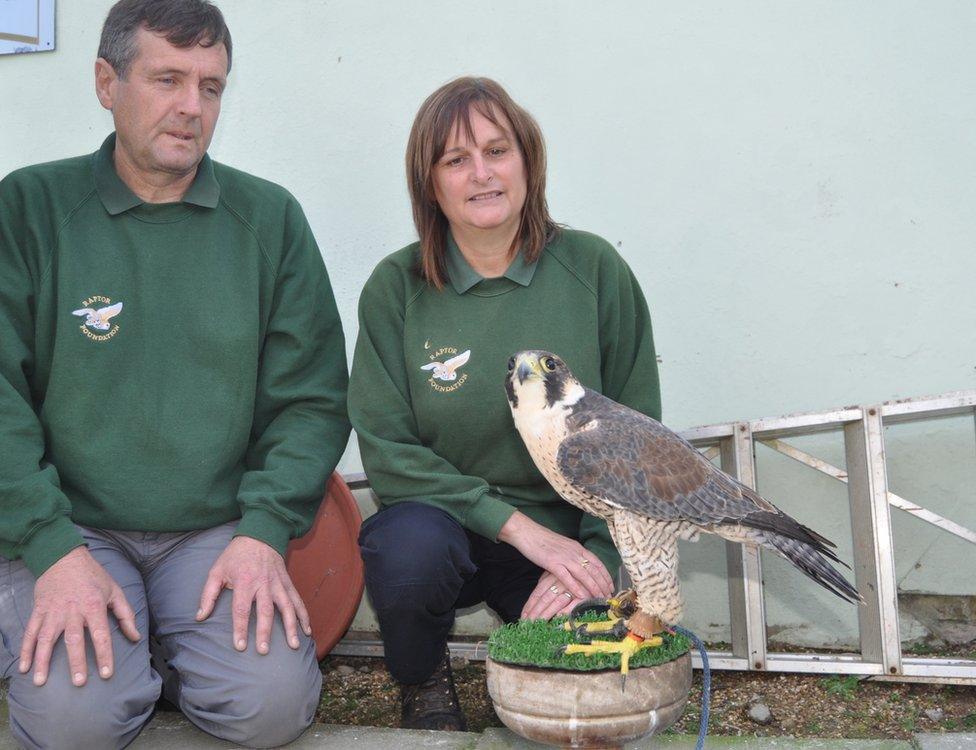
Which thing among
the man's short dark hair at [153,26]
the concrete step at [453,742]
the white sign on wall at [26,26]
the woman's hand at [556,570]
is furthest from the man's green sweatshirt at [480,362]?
the white sign on wall at [26,26]

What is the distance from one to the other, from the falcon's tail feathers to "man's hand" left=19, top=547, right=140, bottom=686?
1466mm

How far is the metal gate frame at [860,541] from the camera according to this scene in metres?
2.76

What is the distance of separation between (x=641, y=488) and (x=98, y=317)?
1.41 m

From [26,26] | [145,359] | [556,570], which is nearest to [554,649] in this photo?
[556,570]

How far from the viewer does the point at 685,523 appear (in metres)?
2.14

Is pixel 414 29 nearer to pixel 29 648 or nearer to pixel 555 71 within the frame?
pixel 555 71

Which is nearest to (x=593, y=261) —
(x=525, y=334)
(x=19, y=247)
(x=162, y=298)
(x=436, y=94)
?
(x=525, y=334)

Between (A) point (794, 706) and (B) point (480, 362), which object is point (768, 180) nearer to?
(B) point (480, 362)

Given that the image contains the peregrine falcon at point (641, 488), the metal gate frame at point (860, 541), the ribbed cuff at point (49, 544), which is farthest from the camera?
the metal gate frame at point (860, 541)

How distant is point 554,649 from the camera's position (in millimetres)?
2014

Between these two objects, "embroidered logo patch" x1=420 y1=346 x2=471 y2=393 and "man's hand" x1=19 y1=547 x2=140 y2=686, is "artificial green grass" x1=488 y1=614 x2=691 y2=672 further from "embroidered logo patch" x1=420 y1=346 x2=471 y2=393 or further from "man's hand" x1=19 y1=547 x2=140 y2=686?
"man's hand" x1=19 y1=547 x2=140 y2=686

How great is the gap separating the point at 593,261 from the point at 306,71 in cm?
152

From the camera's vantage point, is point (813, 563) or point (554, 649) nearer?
point (554, 649)

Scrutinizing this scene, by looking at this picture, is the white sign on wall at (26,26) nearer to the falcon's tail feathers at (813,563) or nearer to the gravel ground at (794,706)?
the gravel ground at (794,706)
